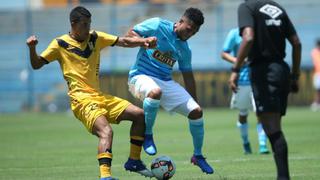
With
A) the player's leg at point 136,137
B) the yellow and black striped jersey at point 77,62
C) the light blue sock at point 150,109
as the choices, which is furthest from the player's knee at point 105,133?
the light blue sock at point 150,109

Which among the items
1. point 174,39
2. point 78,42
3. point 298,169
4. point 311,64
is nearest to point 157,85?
point 174,39

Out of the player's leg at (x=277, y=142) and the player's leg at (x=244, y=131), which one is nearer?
the player's leg at (x=277, y=142)

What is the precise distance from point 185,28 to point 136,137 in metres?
1.79

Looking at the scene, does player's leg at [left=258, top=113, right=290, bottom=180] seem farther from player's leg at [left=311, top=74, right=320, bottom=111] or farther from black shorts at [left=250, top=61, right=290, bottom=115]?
player's leg at [left=311, top=74, right=320, bottom=111]

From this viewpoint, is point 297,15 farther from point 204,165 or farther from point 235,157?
point 204,165

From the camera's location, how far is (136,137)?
11.4m

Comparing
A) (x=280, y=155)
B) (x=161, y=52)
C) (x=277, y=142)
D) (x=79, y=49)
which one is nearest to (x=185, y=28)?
(x=161, y=52)

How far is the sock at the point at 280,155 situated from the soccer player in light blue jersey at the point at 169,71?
7.89ft

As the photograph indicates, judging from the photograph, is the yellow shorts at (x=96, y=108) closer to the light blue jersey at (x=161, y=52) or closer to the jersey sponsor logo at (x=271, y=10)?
the light blue jersey at (x=161, y=52)

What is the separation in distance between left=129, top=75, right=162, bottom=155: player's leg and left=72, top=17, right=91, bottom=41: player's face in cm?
142

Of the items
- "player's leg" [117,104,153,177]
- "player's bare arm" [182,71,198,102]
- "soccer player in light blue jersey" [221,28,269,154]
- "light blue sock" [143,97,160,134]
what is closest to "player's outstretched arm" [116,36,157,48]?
"player's leg" [117,104,153,177]

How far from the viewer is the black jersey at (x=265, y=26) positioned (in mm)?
9477

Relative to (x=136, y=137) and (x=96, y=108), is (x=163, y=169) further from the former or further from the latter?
(x=96, y=108)

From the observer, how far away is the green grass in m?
12.1
